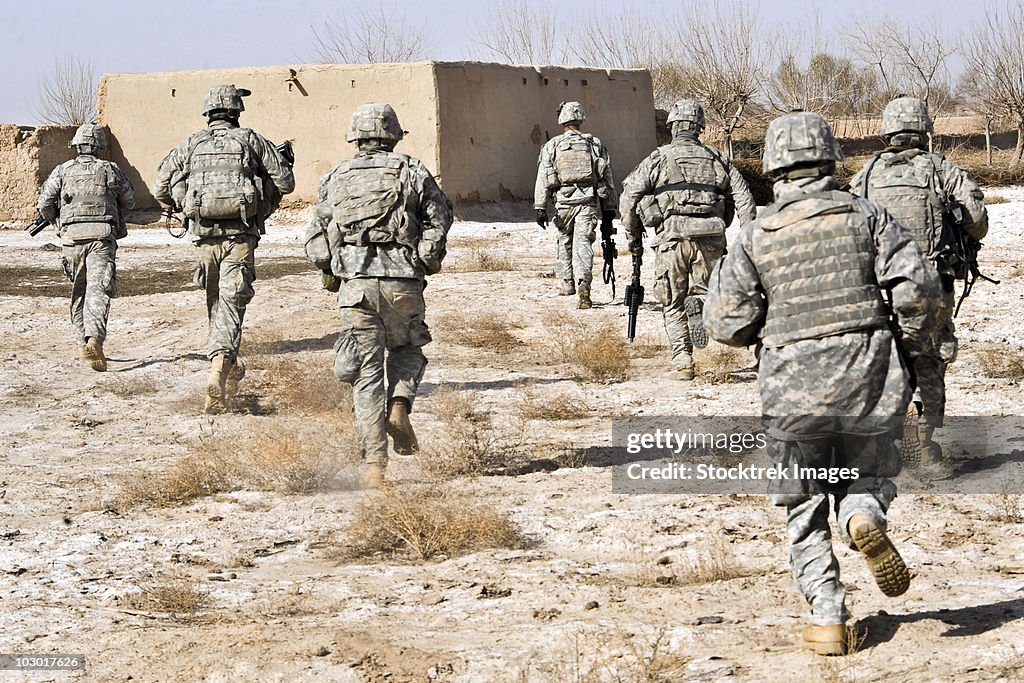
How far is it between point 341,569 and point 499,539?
0.66 m

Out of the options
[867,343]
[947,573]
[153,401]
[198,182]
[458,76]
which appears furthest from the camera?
[458,76]

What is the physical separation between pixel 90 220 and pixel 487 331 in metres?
3.14

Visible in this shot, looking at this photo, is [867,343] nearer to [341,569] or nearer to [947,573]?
[947,573]

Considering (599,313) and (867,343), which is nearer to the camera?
(867,343)

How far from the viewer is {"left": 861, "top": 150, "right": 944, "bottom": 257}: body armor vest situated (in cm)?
640

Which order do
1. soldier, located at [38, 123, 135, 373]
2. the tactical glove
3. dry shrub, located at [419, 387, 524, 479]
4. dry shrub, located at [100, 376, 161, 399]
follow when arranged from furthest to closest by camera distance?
soldier, located at [38, 123, 135, 373] < dry shrub, located at [100, 376, 161, 399] < dry shrub, located at [419, 387, 524, 479] < the tactical glove

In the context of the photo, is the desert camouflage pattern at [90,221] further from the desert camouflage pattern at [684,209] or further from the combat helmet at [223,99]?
the desert camouflage pattern at [684,209]

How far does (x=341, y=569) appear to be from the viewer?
547cm

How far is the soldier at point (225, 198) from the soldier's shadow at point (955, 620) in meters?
5.00

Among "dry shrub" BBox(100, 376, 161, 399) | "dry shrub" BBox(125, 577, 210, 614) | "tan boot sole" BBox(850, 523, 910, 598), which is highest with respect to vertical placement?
"tan boot sole" BBox(850, 523, 910, 598)

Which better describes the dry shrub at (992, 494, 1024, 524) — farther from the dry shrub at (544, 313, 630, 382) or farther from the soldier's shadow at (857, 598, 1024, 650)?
the dry shrub at (544, 313, 630, 382)

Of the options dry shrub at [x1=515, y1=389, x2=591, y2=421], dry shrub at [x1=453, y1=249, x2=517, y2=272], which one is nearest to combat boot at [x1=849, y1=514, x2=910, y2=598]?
dry shrub at [x1=515, y1=389, x2=591, y2=421]

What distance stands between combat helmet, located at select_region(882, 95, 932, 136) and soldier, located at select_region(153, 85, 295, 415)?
12.4 feet

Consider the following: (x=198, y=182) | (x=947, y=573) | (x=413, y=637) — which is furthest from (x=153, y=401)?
(x=947, y=573)
